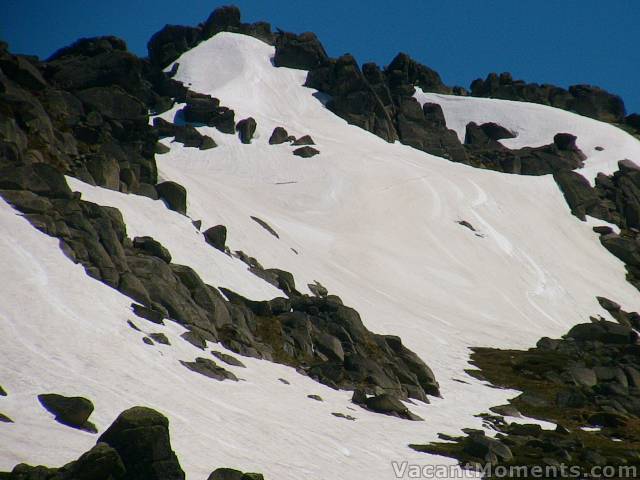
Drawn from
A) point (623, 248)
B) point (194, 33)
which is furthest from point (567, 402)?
point (194, 33)

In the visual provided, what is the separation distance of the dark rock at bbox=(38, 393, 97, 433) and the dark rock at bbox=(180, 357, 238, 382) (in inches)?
399

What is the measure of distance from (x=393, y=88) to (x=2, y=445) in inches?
5897

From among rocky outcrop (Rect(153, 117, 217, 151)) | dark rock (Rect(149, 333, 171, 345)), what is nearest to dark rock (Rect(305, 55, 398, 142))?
rocky outcrop (Rect(153, 117, 217, 151))

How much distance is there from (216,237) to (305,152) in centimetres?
6059

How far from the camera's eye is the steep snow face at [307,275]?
26219 mm

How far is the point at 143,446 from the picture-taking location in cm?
1781

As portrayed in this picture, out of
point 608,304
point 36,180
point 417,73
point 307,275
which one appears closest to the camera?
point 36,180

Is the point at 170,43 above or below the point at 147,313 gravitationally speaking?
above

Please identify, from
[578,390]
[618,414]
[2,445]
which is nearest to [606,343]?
[578,390]

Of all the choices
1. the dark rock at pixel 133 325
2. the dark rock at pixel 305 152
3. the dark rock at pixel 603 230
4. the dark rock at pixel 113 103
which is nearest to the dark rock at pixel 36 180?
the dark rock at pixel 133 325

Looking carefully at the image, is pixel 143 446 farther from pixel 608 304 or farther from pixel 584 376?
pixel 608 304

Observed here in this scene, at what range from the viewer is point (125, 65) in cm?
6562

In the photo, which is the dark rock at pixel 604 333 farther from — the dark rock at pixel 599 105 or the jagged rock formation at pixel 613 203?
the dark rock at pixel 599 105

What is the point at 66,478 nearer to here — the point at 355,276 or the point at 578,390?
the point at 578,390
